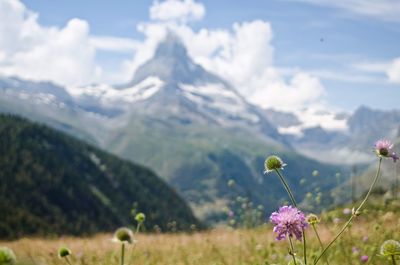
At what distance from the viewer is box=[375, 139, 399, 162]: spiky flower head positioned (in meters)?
4.67

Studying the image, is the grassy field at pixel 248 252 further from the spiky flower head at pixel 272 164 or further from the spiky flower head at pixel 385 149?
the spiky flower head at pixel 272 164

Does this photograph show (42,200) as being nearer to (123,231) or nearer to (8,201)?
(8,201)

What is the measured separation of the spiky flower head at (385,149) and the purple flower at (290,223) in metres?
0.91

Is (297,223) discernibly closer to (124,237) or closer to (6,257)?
(124,237)

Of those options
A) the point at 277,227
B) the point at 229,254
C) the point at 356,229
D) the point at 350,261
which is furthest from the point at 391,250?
the point at 356,229

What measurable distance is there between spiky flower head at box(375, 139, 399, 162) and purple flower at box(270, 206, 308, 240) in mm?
908

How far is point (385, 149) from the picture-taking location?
471cm

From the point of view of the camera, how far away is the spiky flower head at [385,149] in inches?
184

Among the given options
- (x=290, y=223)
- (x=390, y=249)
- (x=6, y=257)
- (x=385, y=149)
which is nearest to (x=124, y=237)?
(x=290, y=223)

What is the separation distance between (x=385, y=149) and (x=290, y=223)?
1.12 m

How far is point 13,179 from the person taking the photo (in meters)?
198

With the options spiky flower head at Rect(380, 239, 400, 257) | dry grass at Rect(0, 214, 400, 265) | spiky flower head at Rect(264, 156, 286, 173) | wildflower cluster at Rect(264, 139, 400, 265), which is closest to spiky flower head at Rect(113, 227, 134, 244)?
wildflower cluster at Rect(264, 139, 400, 265)

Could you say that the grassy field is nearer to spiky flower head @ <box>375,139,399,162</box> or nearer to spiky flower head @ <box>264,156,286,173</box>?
spiky flower head @ <box>375,139,399,162</box>

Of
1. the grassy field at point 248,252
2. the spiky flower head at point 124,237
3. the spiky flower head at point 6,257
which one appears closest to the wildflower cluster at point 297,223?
the spiky flower head at point 124,237
